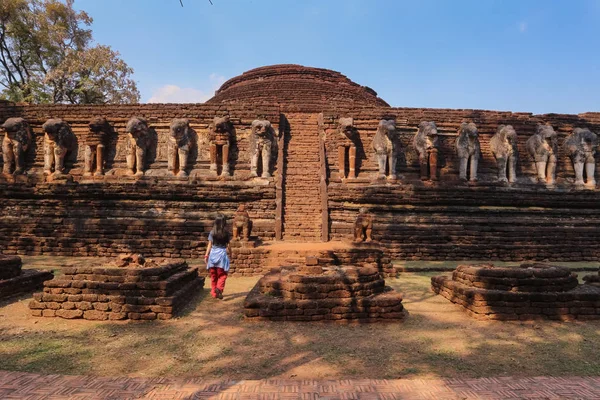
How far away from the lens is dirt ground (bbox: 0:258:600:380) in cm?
326

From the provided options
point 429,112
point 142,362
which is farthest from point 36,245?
point 429,112

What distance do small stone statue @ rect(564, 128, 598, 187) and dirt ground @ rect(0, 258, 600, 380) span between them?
9639 millimetres

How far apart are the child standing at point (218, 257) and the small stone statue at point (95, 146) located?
7946 millimetres

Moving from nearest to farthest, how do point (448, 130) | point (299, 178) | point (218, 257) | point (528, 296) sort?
1. point (528, 296)
2. point (218, 257)
3. point (299, 178)
4. point (448, 130)

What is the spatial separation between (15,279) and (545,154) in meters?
14.8

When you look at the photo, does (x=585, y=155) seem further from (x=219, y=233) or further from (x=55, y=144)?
(x=55, y=144)

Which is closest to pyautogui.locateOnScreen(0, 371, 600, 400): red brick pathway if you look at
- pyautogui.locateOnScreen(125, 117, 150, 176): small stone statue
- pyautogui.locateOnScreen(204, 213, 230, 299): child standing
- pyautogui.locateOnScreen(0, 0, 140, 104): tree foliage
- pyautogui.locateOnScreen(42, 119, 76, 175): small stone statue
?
pyautogui.locateOnScreen(204, 213, 230, 299): child standing

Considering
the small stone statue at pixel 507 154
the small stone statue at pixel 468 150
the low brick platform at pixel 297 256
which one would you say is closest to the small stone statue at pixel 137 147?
the low brick platform at pixel 297 256

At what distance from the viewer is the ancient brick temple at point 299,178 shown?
10.2 m

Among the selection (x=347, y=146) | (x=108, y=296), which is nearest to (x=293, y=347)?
(x=108, y=296)

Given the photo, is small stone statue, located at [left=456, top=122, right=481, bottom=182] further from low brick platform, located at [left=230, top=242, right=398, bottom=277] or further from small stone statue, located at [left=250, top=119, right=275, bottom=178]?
small stone statue, located at [left=250, top=119, right=275, bottom=178]

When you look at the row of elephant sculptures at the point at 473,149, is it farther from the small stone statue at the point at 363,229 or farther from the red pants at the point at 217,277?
the red pants at the point at 217,277

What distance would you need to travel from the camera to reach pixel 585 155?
12.3 m

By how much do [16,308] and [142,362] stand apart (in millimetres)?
3120
